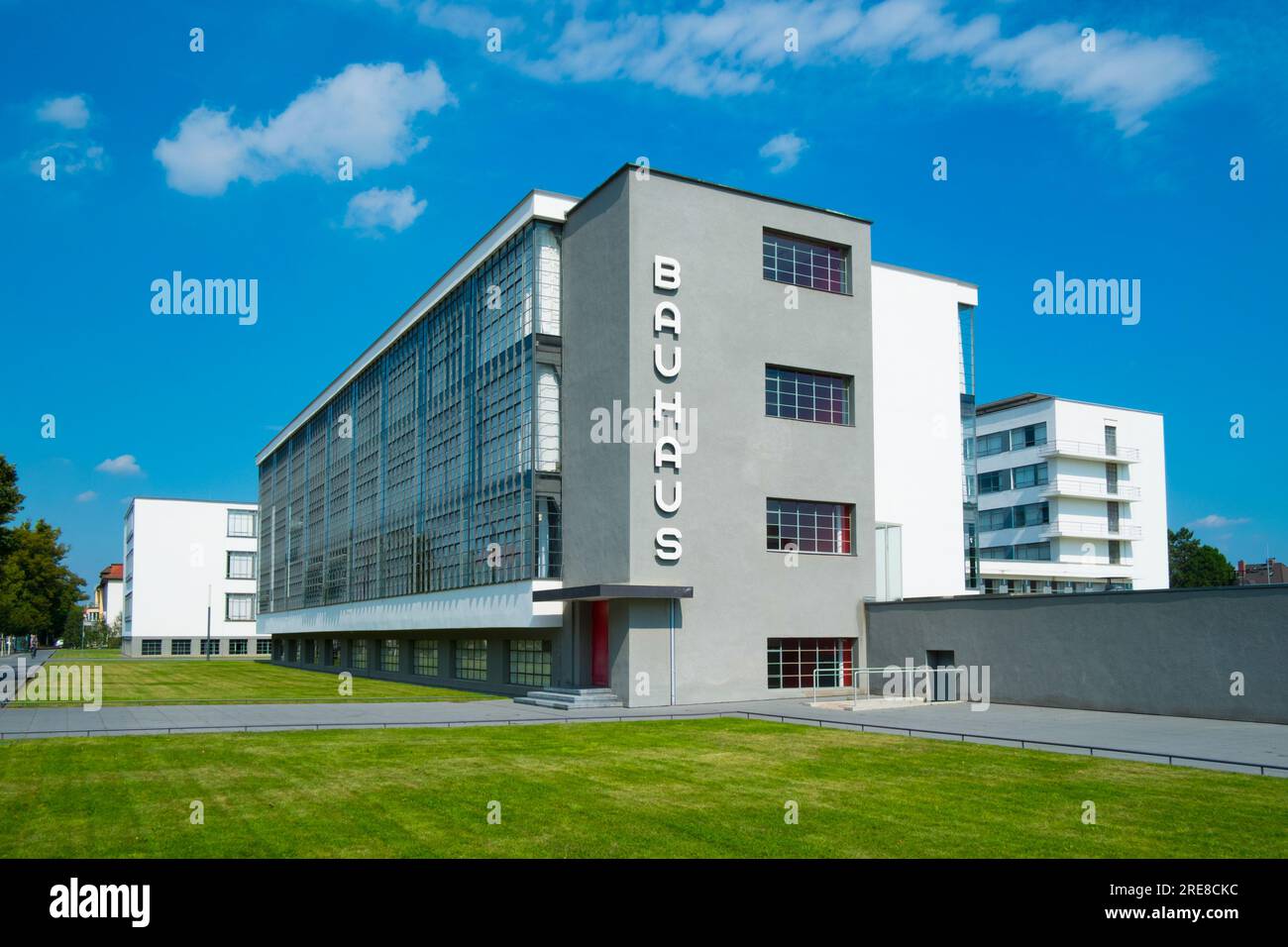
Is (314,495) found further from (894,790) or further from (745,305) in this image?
(894,790)

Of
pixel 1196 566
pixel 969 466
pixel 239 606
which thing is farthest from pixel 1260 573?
pixel 239 606

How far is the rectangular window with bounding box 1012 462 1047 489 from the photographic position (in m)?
80.2

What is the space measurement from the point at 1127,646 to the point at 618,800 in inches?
694

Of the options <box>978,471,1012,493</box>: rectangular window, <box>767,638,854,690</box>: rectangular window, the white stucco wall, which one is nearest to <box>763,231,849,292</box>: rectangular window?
<box>767,638,854,690</box>: rectangular window

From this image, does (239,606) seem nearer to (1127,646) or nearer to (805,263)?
(805,263)

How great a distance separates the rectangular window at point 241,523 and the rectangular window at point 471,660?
257 ft

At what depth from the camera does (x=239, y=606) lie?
113875mm

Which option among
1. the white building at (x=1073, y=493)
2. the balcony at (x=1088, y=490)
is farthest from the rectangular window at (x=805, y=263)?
the balcony at (x=1088, y=490)

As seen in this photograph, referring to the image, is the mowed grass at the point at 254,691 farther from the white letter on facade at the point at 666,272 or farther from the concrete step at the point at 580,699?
the white letter on facade at the point at 666,272

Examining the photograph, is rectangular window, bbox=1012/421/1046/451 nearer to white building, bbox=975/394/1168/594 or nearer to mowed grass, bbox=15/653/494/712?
white building, bbox=975/394/1168/594

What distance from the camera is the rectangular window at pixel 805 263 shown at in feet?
120

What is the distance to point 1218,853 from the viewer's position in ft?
35.6

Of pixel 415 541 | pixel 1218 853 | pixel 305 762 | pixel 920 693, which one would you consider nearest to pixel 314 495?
pixel 415 541

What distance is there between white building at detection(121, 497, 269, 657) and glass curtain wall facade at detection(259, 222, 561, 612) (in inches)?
1812
